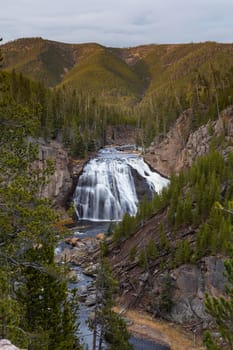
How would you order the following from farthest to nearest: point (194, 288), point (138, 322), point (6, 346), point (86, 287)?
point (86, 287) → point (194, 288) → point (138, 322) → point (6, 346)

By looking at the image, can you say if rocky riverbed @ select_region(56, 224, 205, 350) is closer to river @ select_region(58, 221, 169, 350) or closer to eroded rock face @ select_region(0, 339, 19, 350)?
river @ select_region(58, 221, 169, 350)

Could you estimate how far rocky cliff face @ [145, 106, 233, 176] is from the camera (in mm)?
62281

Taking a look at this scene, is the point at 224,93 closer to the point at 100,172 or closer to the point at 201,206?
the point at 100,172

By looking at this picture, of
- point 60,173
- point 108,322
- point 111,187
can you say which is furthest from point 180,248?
point 60,173

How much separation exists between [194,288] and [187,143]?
43.4m

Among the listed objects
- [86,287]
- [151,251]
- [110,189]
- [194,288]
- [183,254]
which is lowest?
[86,287]

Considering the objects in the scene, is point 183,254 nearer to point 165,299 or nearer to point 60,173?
point 165,299

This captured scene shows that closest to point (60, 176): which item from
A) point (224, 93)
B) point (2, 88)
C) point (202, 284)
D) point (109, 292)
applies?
point (224, 93)

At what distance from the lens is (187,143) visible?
74000 millimetres

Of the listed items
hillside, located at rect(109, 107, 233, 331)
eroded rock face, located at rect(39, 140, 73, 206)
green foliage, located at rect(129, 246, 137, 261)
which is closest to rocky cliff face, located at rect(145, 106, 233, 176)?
hillside, located at rect(109, 107, 233, 331)

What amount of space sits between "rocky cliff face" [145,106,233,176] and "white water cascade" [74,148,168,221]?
488 cm

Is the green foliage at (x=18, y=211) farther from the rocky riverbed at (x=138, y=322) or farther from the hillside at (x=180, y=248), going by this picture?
the hillside at (x=180, y=248)

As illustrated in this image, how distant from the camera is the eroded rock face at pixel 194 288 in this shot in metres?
32.6

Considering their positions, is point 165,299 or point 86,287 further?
point 86,287
